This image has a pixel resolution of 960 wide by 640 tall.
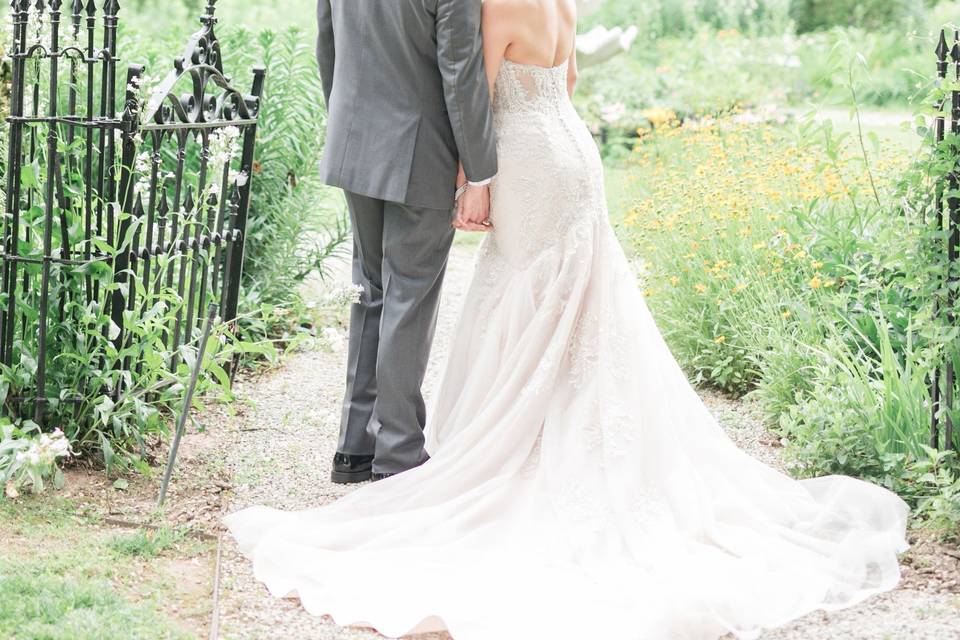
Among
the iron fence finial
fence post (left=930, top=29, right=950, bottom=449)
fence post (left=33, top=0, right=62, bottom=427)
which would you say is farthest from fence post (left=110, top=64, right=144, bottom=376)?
fence post (left=930, top=29, right=950, bottom=449)

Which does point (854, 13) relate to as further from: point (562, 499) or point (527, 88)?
point (562, 499)

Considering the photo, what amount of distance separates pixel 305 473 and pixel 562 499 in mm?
1160

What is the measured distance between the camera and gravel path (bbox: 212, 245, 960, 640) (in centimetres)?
308

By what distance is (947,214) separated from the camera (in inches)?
144

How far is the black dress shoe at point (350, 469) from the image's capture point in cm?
413

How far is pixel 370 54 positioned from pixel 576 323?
1.11m

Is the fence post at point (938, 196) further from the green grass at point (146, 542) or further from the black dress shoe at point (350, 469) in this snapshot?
the green grass at point (146, 542)

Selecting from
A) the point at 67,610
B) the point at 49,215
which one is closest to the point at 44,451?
the point at 67,610

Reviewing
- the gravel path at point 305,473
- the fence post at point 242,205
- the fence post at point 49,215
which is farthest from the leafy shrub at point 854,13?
the fence post at point 49,215

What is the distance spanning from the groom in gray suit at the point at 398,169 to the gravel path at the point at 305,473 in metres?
0.26

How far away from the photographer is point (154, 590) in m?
3.27

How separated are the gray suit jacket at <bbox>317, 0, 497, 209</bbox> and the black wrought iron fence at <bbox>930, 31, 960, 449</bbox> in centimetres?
141

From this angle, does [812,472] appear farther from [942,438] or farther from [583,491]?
[583,491]

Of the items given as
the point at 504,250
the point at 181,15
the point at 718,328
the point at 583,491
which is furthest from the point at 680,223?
the point at 181,15
